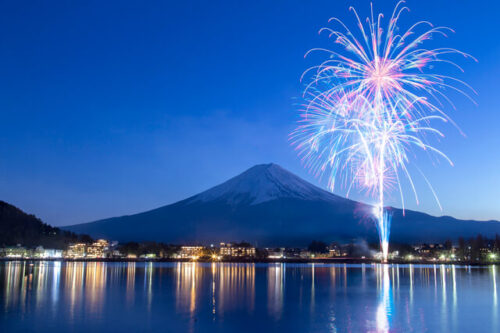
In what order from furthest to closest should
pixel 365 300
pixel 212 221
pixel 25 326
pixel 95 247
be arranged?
pixel 212 221 → pixel 95 247 → pixel 365 300 → pixel 25 326

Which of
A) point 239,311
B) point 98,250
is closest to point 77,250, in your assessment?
point 98,250

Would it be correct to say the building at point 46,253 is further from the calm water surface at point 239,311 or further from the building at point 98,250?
the calm water surface at point 239,311

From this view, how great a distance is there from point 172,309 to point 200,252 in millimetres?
154789

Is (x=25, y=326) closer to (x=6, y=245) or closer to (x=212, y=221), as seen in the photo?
(x=6, y=245)

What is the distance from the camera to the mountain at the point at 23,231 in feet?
372

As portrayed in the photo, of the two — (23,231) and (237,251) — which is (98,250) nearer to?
(237,251)

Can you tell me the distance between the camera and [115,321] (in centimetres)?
1691

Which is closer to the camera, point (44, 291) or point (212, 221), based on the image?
point (44, 291)

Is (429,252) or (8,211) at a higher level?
(8,211)

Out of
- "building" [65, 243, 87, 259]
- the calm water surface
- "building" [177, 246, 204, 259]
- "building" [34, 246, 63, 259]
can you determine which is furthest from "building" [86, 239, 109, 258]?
the calm water surface

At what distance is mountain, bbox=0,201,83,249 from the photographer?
372 feet

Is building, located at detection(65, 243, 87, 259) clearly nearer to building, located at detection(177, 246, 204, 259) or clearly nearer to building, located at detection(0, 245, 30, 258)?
building, located at detection(0, 245, 30, 258)

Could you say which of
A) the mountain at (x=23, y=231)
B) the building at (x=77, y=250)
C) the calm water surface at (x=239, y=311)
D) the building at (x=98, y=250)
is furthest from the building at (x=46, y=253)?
the calm water surface at (x=239, y=311)

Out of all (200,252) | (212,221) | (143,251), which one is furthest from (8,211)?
(212,221)
